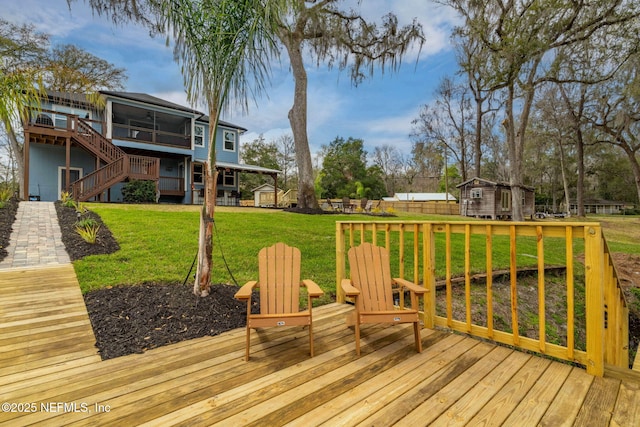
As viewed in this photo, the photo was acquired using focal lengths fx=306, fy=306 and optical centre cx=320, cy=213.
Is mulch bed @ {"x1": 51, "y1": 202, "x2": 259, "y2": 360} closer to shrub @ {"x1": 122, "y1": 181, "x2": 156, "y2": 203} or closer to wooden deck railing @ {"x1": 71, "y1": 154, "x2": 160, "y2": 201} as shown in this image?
wooden deck railing @ {"x1": 71, "y1": 154, "x2": 160, "y2": 201}

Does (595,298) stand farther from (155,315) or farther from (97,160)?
(97,160)

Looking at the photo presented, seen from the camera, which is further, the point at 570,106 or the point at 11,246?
the point at 570,106

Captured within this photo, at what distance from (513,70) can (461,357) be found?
410 inches

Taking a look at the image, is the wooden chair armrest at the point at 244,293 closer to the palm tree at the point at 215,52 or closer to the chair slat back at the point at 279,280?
the chair slat back at the point at 279,280

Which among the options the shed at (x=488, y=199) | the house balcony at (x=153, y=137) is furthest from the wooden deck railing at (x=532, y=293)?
the shed at (x=488, y=199)

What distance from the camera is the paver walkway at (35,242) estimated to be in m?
4.73

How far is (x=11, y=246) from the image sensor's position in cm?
540

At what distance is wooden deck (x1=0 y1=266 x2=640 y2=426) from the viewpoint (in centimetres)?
164

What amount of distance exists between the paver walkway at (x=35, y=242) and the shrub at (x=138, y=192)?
3.78 m

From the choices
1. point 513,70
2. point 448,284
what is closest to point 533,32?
point 513,70

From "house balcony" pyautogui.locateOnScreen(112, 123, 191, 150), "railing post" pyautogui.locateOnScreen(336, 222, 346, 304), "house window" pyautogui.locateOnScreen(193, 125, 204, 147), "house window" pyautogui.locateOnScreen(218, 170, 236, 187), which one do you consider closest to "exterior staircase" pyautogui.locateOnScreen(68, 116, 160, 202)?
"house balcony" pyautogui.locateOnScreen(112, 123, 191, 150)

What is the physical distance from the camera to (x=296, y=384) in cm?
194

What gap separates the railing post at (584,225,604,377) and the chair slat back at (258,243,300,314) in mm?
2135

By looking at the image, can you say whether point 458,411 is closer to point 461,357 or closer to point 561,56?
point 461,357
